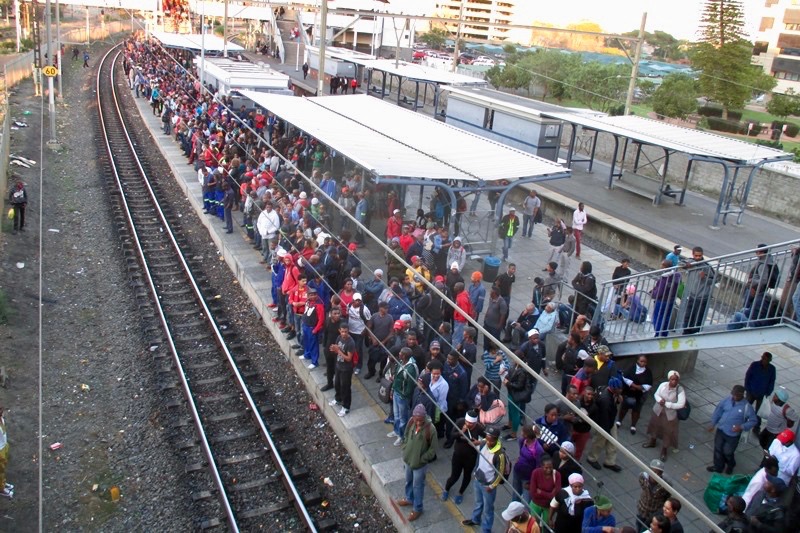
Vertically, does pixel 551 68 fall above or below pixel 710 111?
above

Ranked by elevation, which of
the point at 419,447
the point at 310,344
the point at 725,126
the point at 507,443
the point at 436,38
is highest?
the point at 436,38

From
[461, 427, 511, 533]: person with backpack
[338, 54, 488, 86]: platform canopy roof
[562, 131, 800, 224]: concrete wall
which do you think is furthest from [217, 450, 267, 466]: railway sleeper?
[338, 54, 488, 86]: platform canopy roof

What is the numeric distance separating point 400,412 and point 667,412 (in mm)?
3320

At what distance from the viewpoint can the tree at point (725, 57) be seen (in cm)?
3856

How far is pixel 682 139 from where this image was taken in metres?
19.3

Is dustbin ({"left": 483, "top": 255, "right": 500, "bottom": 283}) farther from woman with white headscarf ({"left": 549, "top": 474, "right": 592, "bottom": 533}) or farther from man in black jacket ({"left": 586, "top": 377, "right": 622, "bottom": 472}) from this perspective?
woman with white headscarf ({"left": 549, "top": 474, "right": 592, "bottom": 533})

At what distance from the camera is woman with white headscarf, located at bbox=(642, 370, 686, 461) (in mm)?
8703

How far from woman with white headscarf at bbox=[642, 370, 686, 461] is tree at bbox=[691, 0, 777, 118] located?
33.8 metres

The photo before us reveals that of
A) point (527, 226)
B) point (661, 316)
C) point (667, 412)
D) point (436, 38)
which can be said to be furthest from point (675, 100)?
point (436, 38)

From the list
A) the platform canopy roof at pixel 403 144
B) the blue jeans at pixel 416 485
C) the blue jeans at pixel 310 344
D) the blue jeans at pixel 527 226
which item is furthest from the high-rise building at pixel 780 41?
the blue jeans at pixel 416 485

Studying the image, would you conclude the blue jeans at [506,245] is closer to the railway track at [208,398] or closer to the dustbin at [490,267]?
the dustbin at [490,267]

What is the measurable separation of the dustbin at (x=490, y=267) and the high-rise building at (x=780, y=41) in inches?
2430

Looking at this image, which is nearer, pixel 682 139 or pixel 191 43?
pixel 682 139

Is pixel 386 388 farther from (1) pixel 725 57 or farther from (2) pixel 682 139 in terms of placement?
(1) pixel 725 57
